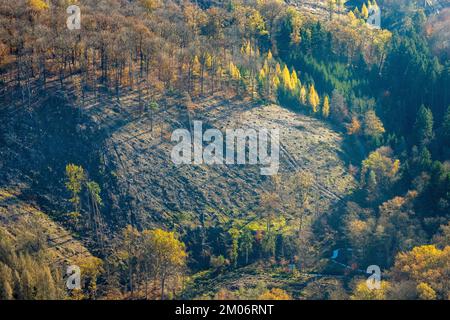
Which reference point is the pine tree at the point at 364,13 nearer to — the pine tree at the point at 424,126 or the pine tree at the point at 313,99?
the pine tree at the point at 313,99

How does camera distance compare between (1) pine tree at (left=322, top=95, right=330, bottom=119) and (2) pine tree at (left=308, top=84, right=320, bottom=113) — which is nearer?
(1) pine tree at (left=322, top=95, right=330, bottom=119)

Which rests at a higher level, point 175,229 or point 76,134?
point 76,134

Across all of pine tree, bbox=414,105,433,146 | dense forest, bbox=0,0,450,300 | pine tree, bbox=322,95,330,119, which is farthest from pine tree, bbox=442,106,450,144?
pine tree, bbox=322,95,330,119

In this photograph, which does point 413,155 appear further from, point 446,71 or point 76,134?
point 76,134

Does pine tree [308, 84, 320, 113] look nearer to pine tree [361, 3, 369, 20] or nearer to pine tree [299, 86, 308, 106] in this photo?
pine tree [299, 86, 308, 106]

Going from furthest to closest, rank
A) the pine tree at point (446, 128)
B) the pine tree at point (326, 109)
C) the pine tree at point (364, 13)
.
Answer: the pine tree at point (364, 13)
the pine tree at point (326, 109)
the pine tree at point (446, 128)

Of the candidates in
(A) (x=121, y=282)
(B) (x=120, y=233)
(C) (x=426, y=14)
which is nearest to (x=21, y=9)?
(B) (x=120, y=233)

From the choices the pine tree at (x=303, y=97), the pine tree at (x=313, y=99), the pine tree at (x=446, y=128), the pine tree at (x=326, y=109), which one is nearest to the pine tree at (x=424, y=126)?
the pine tree at (x=446, y=128)

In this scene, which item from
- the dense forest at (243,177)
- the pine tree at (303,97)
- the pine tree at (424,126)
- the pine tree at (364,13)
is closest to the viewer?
the dense forest at (243,177)
